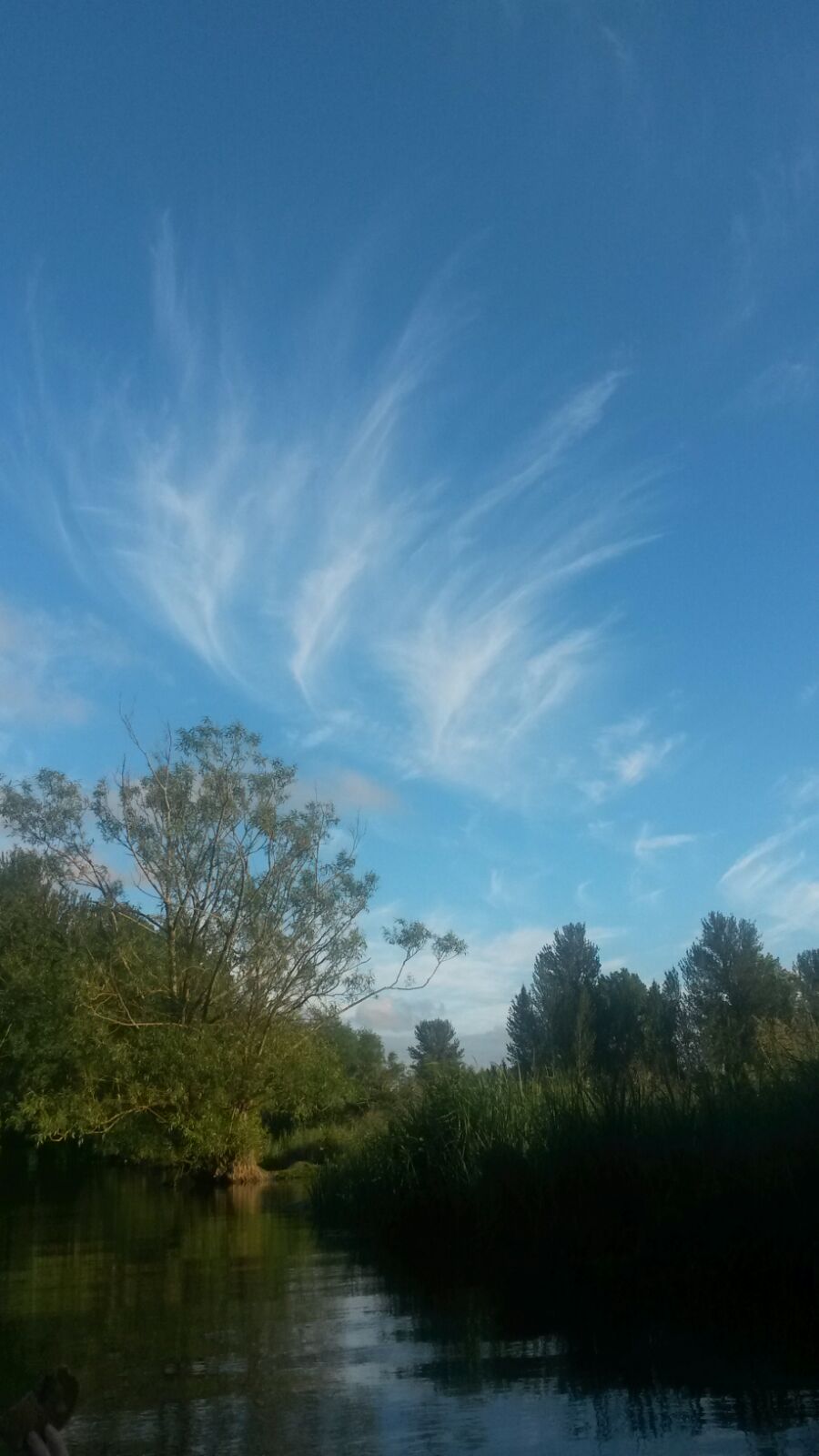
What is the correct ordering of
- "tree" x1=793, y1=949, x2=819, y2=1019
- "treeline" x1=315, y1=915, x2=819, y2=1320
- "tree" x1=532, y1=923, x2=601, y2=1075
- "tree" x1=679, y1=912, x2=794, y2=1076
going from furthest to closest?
"tree" x1=532, y1=923, x2=601, y2=1075 → "tree" x1=679, y1=912, x2=794, y2=1076 → "tree" x1=793, y1=949, x2=819, y2=1019 → "treeline" x1=315, y1=915, x2=819, y2=1320

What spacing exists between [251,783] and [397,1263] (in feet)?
65.9

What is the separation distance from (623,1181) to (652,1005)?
41620 mm

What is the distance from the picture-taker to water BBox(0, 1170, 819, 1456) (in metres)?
6.72

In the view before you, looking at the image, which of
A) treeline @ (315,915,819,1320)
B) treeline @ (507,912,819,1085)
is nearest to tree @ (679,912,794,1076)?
treeline @ (507,912,819,1085)

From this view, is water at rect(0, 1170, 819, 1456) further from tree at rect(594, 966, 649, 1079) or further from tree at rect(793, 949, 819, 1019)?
tree at rect(594, 966, 649, 1079)

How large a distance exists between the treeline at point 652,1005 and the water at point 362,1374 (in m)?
4.57

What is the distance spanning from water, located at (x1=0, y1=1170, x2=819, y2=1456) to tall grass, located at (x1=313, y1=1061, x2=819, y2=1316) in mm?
1499

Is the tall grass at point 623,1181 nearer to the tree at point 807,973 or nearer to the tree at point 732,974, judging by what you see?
the tree at point 807,973

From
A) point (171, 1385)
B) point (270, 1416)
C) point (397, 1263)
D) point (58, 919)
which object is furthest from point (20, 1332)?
point (58, 919)

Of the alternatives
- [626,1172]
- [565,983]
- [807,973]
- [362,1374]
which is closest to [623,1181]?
[626,1172]

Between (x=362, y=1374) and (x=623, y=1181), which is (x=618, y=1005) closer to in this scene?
(x=623, y=1181)

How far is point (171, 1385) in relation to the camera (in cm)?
838

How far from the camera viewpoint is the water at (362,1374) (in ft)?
22.1

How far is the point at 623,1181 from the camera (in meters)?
12.6
